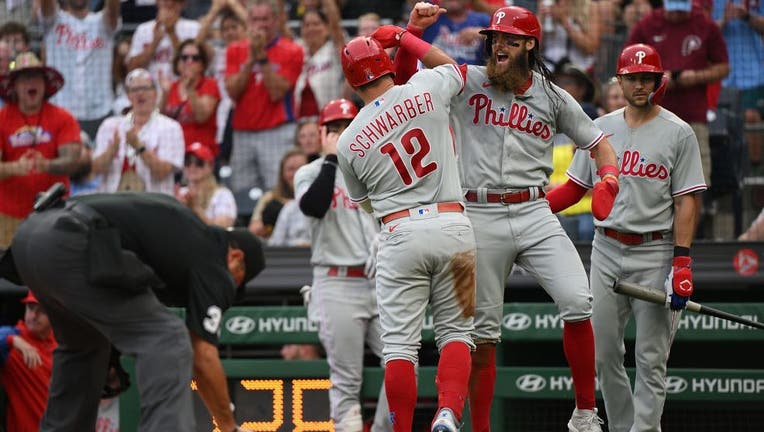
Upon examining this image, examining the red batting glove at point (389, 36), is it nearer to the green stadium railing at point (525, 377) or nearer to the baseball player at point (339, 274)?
the baseball player at point (339, 274)

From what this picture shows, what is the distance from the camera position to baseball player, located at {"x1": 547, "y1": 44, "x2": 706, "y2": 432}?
6.80m

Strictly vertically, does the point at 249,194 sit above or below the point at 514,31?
below

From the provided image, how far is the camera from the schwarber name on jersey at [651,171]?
22.3 ft

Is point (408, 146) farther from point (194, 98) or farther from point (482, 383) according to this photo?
point (194, 98)

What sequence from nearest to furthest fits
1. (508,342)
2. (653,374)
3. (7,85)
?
(653,374) → (508,342) → (7,85)

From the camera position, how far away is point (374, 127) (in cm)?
581

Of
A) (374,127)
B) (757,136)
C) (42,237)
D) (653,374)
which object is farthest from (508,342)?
(42,237)

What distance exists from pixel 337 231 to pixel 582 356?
102 inches

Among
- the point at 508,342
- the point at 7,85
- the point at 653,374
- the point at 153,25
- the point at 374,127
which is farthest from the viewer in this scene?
the point at 153,25

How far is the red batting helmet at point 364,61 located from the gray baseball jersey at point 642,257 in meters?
1.57

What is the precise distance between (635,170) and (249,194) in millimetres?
4149

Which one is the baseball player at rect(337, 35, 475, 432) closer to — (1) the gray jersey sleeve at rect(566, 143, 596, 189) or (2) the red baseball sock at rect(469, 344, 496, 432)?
(2) the red baseball sock at rect(469, 344, 496, 432)

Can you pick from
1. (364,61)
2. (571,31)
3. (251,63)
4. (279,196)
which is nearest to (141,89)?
(251,63)

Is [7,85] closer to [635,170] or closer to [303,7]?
[303,7]
